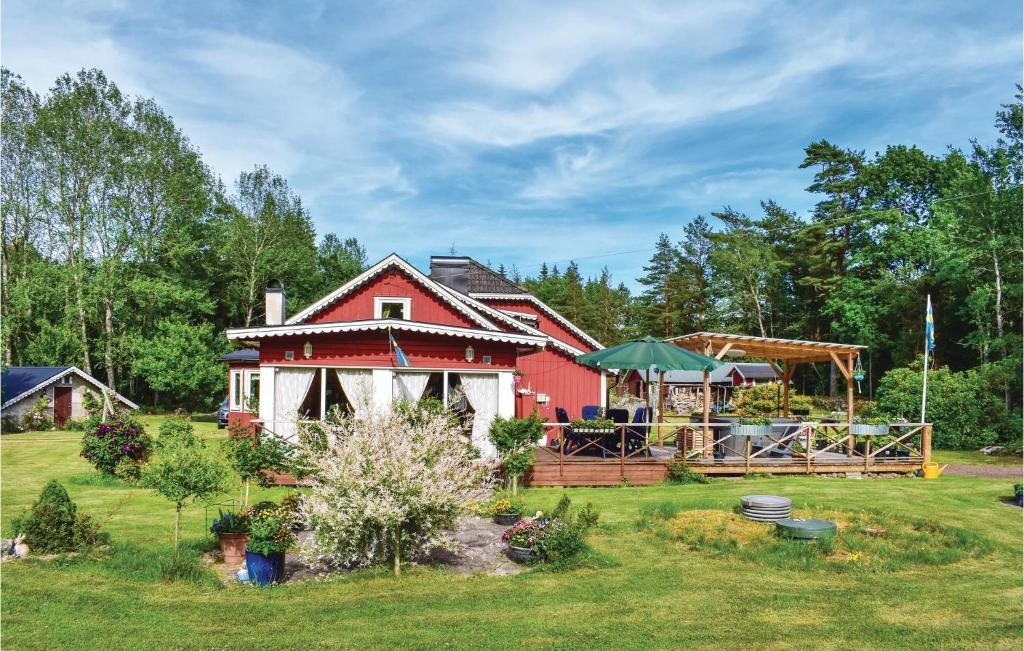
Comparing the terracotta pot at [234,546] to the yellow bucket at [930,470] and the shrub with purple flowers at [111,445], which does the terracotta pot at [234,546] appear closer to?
the shrub with purple flowers at [111,445]

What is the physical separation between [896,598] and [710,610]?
236cm

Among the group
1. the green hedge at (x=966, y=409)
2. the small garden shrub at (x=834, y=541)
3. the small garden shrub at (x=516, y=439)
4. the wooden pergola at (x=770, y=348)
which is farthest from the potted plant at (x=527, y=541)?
the green hedge at (x=966, y=409)

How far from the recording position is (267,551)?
7.68m

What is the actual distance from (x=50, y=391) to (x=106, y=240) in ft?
31.9

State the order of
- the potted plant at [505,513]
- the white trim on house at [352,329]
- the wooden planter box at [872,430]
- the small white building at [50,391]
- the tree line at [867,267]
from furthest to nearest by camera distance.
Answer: the tree line at [867,267] < the small white building at [50,391] < the wooden planter box at [872,430] < the white trim on house at [352,329] < the potted plant at [505,513]

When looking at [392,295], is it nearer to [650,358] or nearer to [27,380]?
[650,358]

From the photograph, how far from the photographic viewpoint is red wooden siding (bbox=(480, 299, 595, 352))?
2731cm

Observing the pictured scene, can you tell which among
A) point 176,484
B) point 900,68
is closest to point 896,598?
point 176,484

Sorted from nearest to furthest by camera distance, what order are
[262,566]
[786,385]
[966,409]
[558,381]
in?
[262,566], [786,385], [558,381], [966,409]

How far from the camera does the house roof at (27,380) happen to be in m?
26.2

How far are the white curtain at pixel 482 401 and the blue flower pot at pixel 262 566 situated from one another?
24.9 ft

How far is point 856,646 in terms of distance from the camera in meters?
6.14

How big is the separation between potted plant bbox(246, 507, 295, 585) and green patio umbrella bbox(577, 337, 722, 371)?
8341 millimetres

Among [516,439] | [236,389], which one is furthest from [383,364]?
[236,389]
